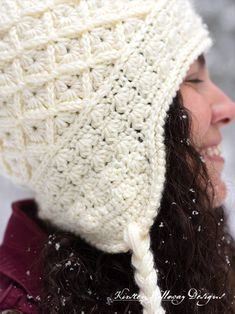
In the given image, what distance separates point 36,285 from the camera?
1393mm

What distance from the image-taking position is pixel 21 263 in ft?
4.84

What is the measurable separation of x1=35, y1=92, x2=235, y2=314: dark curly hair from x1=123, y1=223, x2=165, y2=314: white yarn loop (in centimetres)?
11

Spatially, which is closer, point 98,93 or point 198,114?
point 98,93

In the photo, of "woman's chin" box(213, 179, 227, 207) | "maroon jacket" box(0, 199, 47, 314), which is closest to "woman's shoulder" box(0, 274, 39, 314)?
"maroon jacket" box(0, 199, 47, 314)

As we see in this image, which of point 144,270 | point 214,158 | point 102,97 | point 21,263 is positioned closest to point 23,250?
point 21,263

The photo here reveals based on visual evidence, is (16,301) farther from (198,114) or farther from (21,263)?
(198,114)

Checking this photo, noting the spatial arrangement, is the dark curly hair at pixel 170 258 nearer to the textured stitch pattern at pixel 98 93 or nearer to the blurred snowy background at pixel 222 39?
the textured stitch pattern at pixel 98 93

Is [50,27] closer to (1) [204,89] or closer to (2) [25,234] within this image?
(1) [204,89]

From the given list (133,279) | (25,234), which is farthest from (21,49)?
(133,279)

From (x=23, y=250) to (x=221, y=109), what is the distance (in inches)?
32.9

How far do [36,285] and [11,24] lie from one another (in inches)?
31.8

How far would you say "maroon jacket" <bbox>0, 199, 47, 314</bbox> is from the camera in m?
1.37

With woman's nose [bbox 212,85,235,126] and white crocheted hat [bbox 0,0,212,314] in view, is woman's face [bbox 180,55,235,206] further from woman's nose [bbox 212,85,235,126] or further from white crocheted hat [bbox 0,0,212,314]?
white crocheted hat [bbox 0,0,212,314]

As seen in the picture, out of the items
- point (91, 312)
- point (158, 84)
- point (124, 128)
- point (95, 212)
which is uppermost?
point (158, 84)
